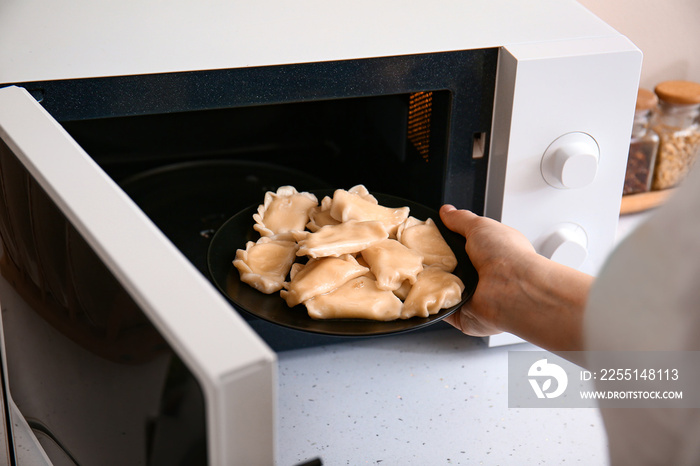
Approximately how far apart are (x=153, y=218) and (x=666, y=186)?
2.51ft

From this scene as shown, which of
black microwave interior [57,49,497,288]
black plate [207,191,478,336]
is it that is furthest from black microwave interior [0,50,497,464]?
black plate [207,191,478,336]

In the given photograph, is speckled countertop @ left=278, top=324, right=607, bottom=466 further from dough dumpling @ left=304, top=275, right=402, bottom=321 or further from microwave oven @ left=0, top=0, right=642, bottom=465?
dough dumpling @ left=304, top=275, right=402, bottom=321

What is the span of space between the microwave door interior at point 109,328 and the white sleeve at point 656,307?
0.18 metres

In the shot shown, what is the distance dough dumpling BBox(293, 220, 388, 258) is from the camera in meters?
0.60

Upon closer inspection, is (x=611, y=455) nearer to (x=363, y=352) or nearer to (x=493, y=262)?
(x=493, y=262)

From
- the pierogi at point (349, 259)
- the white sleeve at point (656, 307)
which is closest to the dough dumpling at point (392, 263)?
the pierogi at point (349, 259)

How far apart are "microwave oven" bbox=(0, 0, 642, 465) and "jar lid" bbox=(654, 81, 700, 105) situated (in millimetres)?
347

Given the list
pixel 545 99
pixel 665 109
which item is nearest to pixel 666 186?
pixel 665 109

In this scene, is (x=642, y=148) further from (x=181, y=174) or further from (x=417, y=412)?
(x=181, y=174)

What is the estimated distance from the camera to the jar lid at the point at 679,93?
1.01 m

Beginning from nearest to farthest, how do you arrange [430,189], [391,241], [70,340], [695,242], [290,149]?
[695,242] → [70,340] → [391,241] → [430,189] → [290,149]

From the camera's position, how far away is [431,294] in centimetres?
57

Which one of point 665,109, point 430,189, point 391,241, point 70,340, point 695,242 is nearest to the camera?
point 695,242

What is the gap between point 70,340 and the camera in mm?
428
